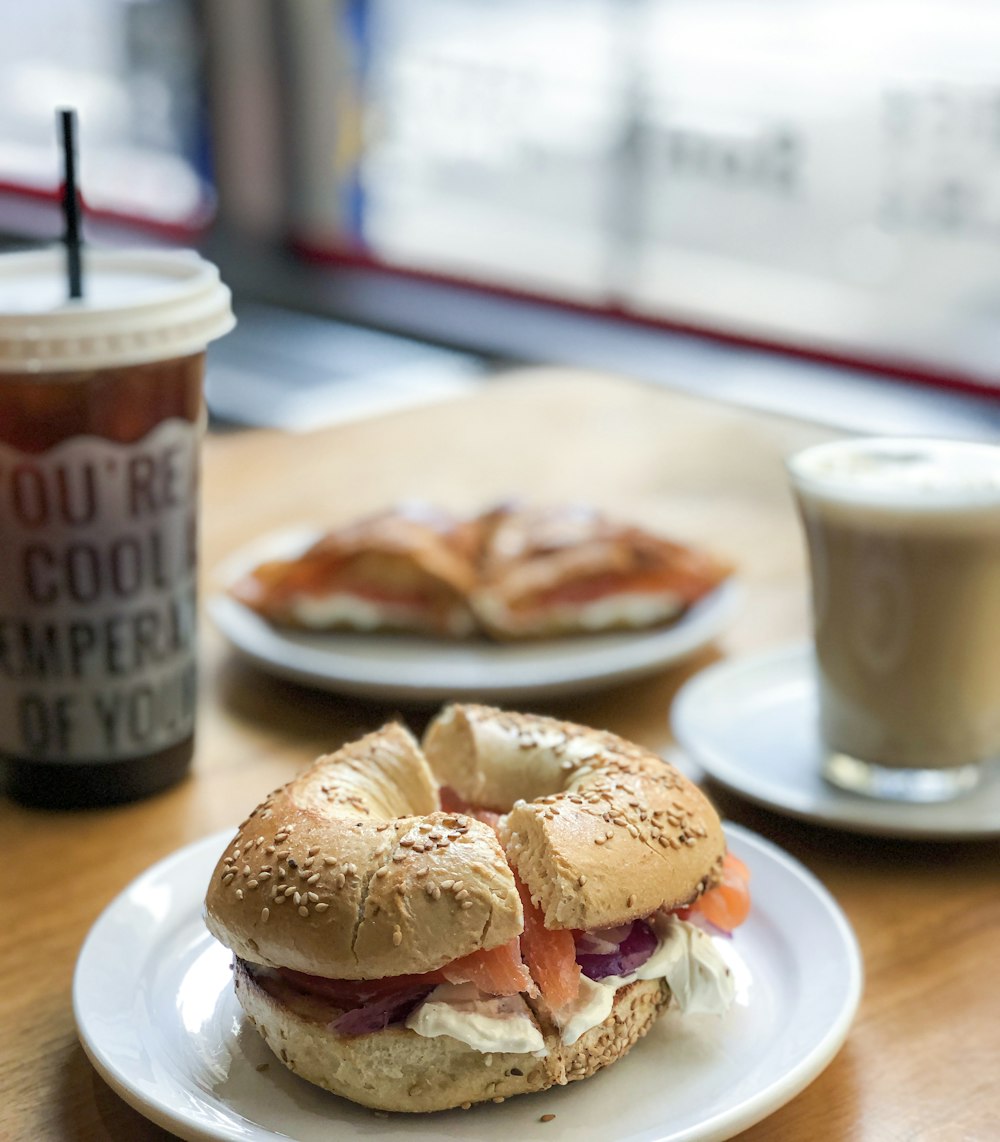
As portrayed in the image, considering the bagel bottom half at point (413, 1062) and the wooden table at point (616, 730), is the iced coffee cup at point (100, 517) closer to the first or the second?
the wooden table at point (616, 730)

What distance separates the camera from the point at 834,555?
3.78ft

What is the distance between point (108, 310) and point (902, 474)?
0.59 meters

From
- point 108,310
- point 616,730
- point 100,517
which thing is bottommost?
point 616,730

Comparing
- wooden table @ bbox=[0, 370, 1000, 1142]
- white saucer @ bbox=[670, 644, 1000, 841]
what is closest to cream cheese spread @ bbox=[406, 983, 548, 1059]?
wooden table @ bbox=[0, 370, 1000, 1142]

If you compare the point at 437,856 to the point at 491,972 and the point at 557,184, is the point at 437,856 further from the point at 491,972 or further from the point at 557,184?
the point at 557,184

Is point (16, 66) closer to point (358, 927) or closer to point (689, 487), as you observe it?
point (689, 487)

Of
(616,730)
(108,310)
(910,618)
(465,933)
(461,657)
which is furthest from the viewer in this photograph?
(461,657)

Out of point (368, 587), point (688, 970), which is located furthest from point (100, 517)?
point (688, 970)

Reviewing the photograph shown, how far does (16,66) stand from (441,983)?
556 cm

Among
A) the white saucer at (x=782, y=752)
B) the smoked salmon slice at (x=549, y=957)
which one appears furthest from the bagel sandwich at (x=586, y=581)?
the smoked salmon slice at (x=549, y=957)

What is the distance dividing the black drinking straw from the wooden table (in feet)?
1.30

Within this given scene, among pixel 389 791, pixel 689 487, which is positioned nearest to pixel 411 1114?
pixel 389 791

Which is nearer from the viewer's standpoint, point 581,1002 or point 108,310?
point 581,1002

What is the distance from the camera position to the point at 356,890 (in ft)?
2.44
